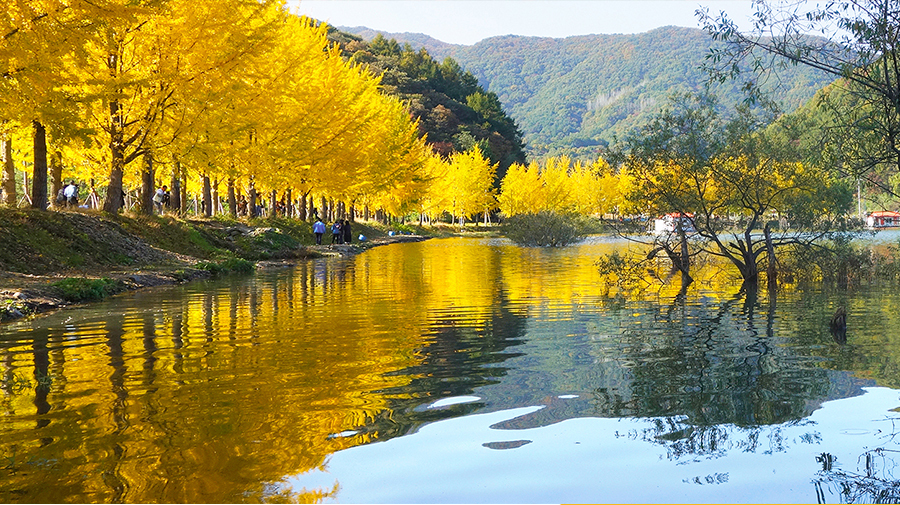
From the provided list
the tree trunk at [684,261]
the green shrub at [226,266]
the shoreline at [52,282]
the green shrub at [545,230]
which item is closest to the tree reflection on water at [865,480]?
the shoreline at [52,282]

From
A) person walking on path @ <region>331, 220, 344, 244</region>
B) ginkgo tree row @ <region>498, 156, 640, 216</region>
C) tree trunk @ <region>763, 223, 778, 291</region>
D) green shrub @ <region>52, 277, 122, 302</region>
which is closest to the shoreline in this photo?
green shrub @ <region>52, 277, 122, 302</region>

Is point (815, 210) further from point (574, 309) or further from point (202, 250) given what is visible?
point (202, 250)

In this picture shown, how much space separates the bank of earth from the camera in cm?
1527

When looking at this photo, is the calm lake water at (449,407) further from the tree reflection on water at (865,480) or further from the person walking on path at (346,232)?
the person walking on path at (346,232)

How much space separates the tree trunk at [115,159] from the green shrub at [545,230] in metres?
27.3

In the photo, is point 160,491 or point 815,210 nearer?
point 160,491

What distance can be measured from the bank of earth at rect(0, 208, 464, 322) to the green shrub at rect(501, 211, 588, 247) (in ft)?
63.3

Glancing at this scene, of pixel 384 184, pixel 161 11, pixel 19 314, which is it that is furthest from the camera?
pixel 384 184

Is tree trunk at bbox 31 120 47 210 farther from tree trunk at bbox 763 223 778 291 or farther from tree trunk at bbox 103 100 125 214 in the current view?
tree trunk at bbox 763 223 778 291

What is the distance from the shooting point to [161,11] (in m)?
17.7

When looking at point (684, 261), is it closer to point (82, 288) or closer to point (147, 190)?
point (82, 288)

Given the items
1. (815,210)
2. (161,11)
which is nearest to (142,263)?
(161,11)

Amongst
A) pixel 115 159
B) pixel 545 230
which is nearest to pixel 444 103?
pixel 545 230

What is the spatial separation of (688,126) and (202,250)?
1519 centimetres
